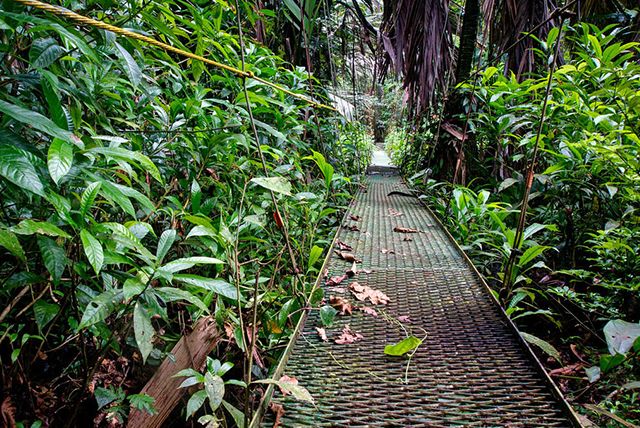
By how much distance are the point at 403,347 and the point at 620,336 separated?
0.49 meters

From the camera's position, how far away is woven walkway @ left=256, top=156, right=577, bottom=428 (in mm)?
679

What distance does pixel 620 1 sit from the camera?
8.95ft

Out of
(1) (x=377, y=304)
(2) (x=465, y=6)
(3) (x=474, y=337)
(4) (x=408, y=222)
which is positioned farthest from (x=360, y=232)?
(2) (x=465, y=6)

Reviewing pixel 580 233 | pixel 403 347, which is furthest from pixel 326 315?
pixel 580 233

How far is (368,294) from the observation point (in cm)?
114

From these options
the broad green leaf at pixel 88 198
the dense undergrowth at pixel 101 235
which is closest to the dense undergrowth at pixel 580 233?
the dense undergrowth at pixel 101 235

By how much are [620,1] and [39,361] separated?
380 centimetres

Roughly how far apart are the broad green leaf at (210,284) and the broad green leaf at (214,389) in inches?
5.9

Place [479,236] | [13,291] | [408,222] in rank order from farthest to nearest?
[408,222] → [479,236] → [13,291]

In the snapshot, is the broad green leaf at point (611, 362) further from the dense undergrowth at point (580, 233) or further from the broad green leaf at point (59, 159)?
the broad green leaf at point (59, 159)

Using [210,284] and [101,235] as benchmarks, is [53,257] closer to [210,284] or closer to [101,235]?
[101,235]

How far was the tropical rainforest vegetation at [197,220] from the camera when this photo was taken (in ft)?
1.93

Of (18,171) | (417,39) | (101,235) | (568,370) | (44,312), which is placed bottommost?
(568,370)

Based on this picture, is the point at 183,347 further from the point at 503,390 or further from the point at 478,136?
the point at 478,136
